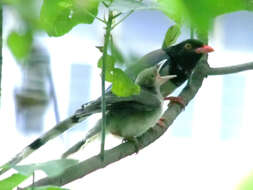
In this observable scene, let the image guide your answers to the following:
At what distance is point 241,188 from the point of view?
1.07 ft

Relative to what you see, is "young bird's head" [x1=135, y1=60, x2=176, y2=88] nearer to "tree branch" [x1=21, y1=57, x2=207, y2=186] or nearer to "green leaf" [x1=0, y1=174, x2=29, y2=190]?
"tree branch" [x1=21, y1=57, x2=207, y2=186]

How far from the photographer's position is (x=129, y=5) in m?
0.50

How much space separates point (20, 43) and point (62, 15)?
25 cm

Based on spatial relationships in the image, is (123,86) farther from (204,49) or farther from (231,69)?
(204,49)

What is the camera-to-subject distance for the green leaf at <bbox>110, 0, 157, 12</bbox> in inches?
18.3

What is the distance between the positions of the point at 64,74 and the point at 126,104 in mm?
845

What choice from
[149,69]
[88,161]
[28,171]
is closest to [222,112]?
[149,69]

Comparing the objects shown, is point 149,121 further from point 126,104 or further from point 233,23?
point 233,23

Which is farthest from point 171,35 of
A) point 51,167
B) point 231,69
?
point 51,167

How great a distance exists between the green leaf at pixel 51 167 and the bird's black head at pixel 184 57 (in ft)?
5.39

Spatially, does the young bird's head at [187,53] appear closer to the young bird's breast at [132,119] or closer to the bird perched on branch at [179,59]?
the bird perched on branch at [179,59]

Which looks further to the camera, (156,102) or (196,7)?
(156,102)

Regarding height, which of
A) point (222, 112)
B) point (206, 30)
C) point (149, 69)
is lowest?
point (222, 112)

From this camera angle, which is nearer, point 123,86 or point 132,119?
point 123,86
